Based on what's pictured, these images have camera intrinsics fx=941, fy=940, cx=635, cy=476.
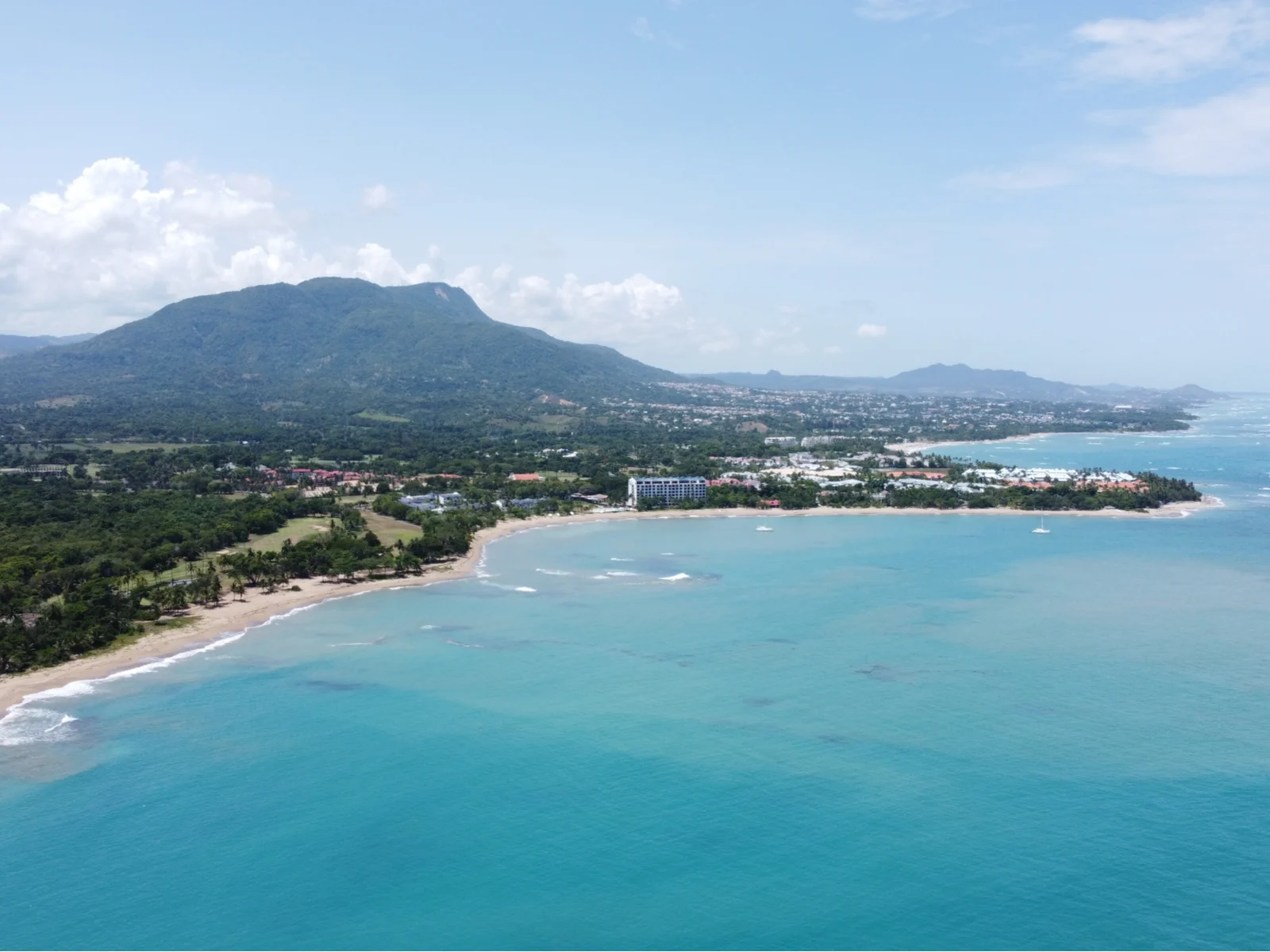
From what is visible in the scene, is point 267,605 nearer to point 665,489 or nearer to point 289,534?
point 289,534

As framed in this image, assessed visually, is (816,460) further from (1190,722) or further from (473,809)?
(473,809)

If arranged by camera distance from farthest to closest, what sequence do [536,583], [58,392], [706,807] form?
[58,392]
[536,583]
[706,807]

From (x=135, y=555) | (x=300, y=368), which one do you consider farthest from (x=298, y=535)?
(x=300, y=368)

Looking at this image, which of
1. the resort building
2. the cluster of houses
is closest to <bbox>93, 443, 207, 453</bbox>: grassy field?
the resort building

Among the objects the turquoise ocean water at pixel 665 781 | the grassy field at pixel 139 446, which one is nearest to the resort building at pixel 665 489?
the turquoise ocean water at pixel 665 781

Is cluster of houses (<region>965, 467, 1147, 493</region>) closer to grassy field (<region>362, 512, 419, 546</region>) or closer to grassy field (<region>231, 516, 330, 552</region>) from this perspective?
grassy field (<region>362, 512, 419, 546</region>)

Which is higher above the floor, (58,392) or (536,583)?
(58,392)

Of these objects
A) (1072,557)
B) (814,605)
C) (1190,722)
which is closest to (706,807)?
(1190,722)

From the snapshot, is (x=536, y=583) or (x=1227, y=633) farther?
(x=536, y=583)
